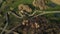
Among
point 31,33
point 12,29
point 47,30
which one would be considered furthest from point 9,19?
point 47,30

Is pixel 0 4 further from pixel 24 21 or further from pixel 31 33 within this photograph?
pixel 31 33

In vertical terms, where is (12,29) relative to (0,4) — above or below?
below

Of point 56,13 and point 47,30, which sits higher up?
point 56,13

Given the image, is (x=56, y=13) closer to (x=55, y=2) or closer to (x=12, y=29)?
(x=55, y=2)

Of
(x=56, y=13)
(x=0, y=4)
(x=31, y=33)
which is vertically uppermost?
(x=0, y=4)

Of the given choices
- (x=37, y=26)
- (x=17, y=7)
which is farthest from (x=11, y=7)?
(x=37, y=26)

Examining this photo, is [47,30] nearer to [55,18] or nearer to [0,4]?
[55,18]

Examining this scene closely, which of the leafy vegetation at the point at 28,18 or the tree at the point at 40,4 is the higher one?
the tree at the point at 40,4

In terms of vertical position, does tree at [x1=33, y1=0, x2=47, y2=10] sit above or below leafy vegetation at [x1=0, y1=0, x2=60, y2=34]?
above
